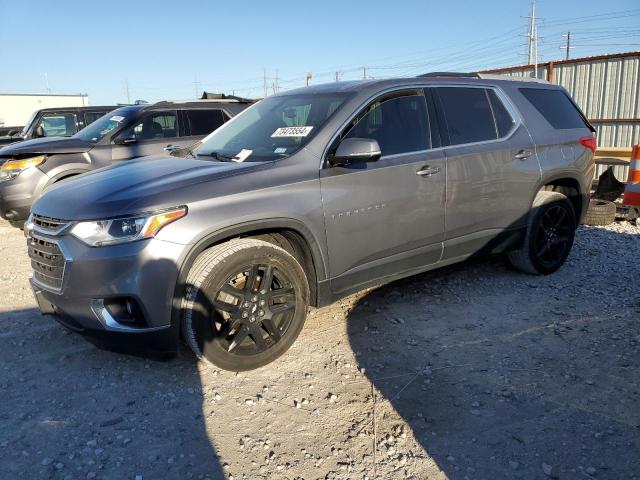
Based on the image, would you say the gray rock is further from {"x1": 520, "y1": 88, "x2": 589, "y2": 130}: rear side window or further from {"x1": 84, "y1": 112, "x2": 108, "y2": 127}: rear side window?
{"x1": 84, "y1": 112, "x2": 108, "y2": 127}: rear side window

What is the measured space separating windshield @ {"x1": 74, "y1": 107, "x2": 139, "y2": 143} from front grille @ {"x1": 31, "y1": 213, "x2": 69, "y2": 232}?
Result: 4221 millimetres

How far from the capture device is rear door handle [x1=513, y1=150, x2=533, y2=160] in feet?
14.6

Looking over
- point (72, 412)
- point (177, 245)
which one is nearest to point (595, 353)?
point (177, 245)

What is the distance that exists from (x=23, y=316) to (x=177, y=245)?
2.22 m

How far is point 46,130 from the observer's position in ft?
32.7

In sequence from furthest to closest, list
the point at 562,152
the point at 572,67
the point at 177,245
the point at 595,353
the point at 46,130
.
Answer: the point at 572,67, the point at 46,130, the point at 562,152, the point at 595,353, the point at 177,245

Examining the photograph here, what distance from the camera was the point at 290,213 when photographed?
3.25 m

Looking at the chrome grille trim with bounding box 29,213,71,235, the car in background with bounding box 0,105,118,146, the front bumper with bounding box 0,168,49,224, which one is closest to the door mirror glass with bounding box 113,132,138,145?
the front bumper with bounding box 0,168,49,224

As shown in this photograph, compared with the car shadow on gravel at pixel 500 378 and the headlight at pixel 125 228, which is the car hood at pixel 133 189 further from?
the car shadow on gravel at pixel 500 378

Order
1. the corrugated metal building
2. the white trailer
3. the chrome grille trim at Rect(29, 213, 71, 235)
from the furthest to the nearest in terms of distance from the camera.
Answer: the white trailer → the corrugated metal building → the chrome grille trim at Rect(29, 213, 71, 235)

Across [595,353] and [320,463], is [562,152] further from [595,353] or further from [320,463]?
[320,463]

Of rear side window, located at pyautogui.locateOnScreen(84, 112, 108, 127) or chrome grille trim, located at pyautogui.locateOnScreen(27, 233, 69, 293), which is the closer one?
chrome grille trim, located at pyautogui.locateOnScreen(27, 233, 69, 293)

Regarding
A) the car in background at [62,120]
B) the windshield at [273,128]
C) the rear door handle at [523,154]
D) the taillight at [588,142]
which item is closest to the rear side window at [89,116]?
the car in background at [62,120]

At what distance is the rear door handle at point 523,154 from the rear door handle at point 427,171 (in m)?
0.97
